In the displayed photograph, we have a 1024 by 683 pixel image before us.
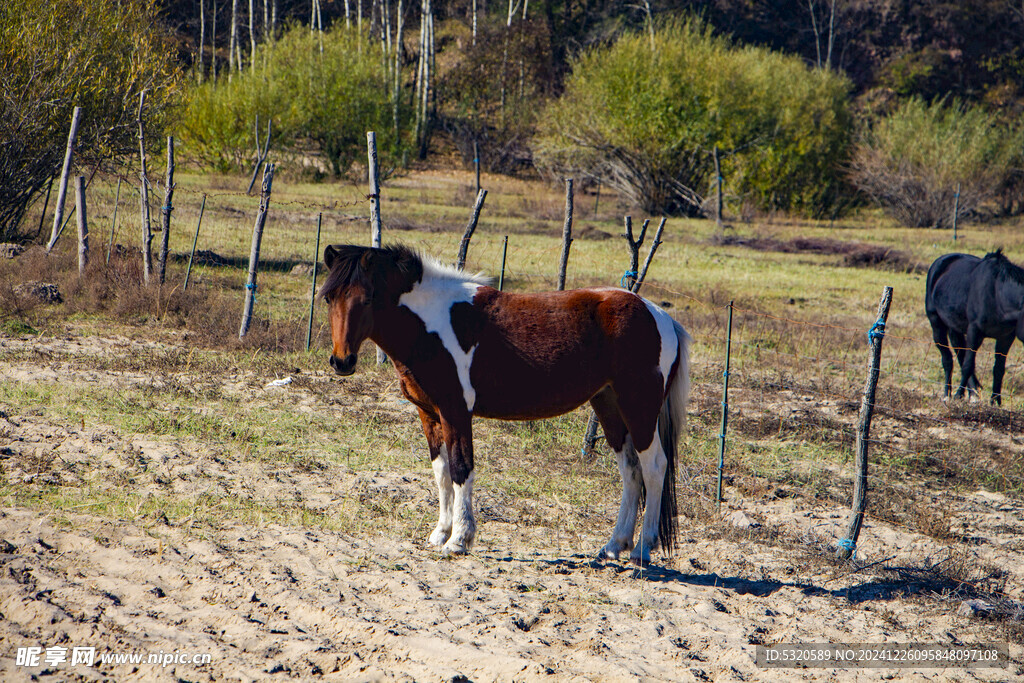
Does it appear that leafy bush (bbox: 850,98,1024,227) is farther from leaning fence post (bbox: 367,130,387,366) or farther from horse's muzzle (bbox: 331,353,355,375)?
horse's muzzle (bbox: 331,353,355,375)

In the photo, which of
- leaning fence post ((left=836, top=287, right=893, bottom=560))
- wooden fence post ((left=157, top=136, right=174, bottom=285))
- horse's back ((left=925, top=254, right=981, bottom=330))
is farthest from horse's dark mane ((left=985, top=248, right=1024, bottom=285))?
wooden fence post ((left=157, top=136, right=174, bottom=285))

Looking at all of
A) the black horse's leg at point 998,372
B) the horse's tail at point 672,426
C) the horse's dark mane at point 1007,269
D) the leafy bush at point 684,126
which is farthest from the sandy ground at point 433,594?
the leafy bush at point 684,126

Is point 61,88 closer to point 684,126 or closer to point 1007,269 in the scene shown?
point 1007,269

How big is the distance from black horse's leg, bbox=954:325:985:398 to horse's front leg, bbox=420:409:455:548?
691 cm

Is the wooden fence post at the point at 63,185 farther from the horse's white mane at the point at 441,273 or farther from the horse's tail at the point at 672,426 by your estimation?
the horse's tail at the point at 672,426

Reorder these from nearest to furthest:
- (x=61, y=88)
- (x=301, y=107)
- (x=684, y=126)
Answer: (x=61, y=88), (x=684, y=126), (x=301, y=107)

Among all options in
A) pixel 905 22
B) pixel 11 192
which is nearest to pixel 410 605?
pixel 11 192

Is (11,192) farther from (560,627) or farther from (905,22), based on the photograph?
(905,22)

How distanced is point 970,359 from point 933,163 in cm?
2369

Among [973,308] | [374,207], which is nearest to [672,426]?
[374,207]

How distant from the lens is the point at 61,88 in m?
14.5

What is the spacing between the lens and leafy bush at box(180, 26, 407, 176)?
31.6 m

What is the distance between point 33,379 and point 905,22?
52842 millimetres

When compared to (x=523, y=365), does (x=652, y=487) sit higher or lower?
lower
